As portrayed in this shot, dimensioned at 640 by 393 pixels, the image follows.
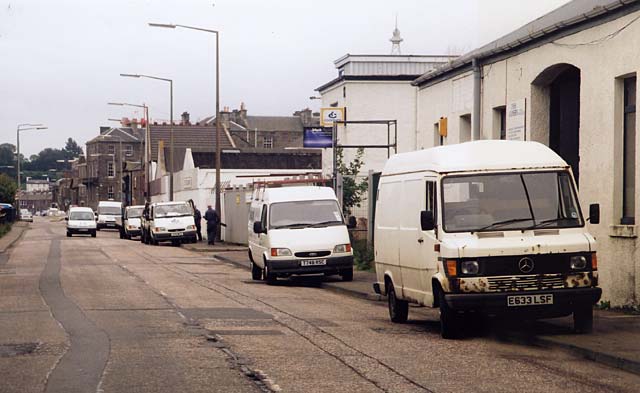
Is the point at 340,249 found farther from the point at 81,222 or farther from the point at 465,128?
the point at 81,222

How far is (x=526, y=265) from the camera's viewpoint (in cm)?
1301

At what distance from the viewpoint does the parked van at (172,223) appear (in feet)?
161

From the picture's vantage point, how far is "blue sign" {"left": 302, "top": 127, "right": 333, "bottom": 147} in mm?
31953

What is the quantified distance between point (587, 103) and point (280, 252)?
28.5 feet

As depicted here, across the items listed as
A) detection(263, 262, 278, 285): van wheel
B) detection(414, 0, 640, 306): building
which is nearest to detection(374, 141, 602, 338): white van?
detection(414, 0, 640, 306): building

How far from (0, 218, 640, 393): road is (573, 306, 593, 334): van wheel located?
3.23 ft

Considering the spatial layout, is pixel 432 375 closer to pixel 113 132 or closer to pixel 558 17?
pixel 558 17

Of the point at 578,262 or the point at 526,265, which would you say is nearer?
the point at 526,265

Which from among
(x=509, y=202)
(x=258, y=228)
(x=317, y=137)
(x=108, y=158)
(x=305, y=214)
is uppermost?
(x=108, y=158)

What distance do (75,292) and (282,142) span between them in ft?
349

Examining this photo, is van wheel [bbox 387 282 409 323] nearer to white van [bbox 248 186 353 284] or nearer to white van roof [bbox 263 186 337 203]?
white van [bbox 248 186 353 284]

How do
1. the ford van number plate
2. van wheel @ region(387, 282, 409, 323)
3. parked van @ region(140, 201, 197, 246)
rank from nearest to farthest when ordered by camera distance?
the ford van number plate
van wheel @ region(387, 282, 409, 323)
parked van @ region(140, 201, 197, 246)

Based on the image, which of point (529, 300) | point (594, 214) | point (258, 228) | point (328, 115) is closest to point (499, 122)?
point (258, 228)

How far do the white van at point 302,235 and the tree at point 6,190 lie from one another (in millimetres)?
77470
